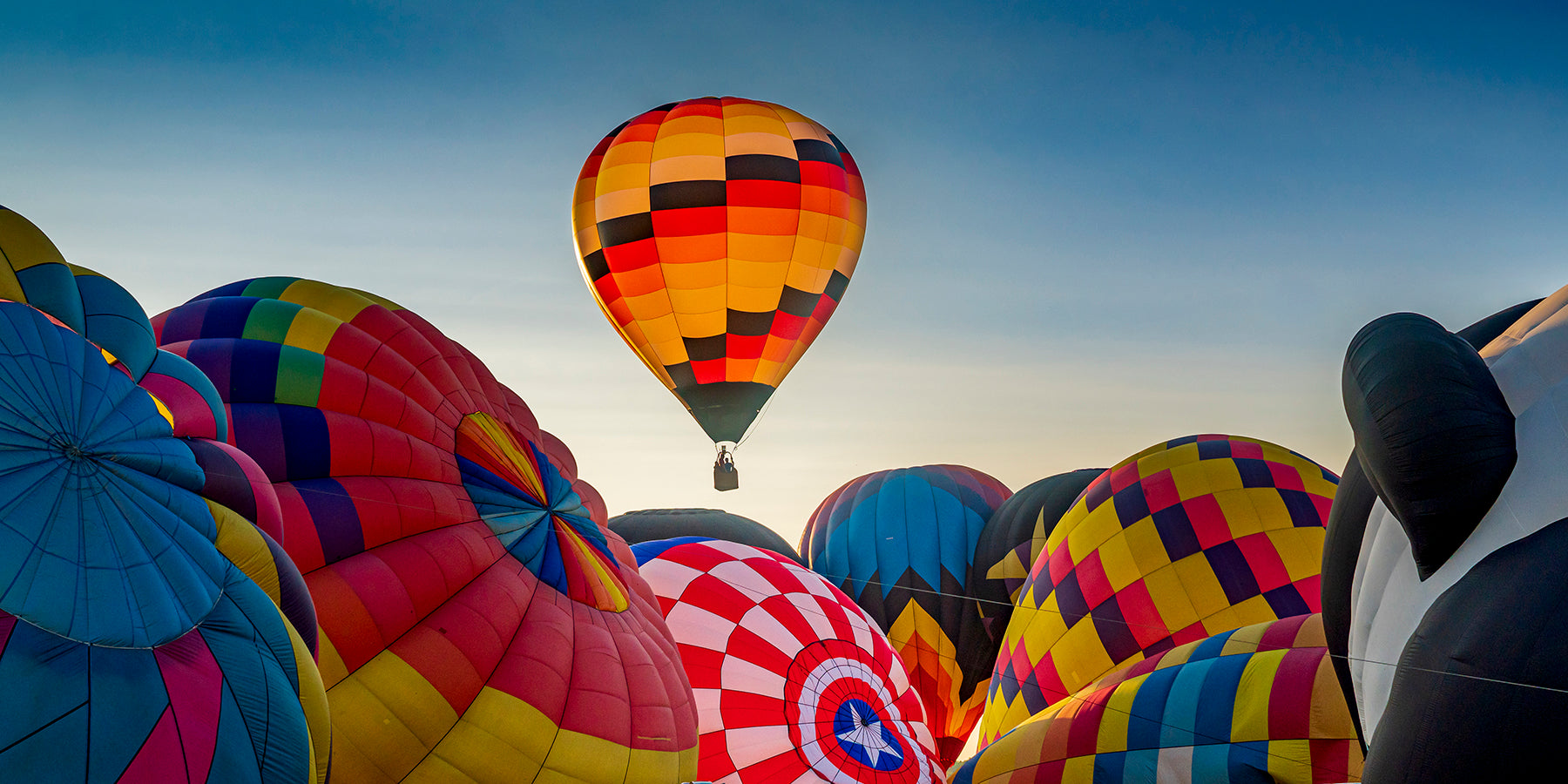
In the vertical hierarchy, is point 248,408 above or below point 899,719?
above

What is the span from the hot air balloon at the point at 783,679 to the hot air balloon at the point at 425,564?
4.21 ft

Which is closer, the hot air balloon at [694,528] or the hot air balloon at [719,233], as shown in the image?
the hot air balloon at [719,233]

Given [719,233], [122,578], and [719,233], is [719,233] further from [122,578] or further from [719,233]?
[122,578]

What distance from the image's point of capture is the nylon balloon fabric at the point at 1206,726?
3.11 metres

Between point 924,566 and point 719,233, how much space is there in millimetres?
2818

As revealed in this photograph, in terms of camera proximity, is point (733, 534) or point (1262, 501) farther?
point (733, 534)

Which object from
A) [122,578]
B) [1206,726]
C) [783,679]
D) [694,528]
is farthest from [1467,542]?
[694,528]

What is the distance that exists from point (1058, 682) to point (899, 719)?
3.83ft

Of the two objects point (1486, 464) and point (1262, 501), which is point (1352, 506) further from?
point (1262, 501)

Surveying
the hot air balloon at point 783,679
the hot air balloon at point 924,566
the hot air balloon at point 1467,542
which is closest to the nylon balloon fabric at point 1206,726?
the hot air balloon at point 1467,542

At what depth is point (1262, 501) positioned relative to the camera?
585 centimetres

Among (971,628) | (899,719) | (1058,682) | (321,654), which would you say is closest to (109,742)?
(321,654)

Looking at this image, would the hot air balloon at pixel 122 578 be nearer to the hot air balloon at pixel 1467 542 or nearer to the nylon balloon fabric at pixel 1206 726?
the hot air balloon at pixel 1467 542

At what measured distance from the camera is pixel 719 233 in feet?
25.1
